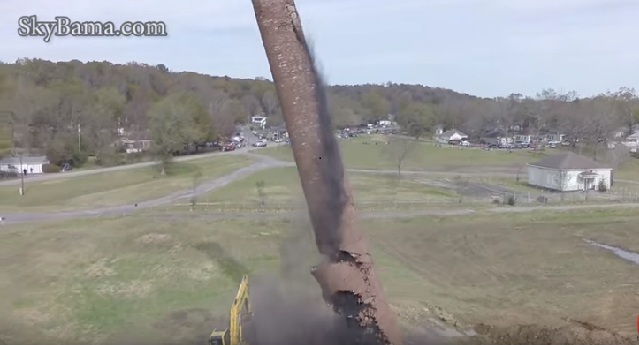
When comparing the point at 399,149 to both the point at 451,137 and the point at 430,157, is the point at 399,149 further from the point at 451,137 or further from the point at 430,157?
the point at 451,137

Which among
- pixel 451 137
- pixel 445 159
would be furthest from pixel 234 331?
pixel 451 137

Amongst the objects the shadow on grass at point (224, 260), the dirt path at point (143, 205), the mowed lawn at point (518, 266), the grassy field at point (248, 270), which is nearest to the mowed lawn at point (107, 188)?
the dirt path at point (143, 205)

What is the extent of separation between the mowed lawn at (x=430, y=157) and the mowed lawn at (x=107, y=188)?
365 inches

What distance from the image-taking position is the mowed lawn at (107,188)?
46.8 meters

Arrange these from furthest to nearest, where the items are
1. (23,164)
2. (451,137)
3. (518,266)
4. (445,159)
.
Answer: (451,137) < (445,159) < (23,164) < (518,266)

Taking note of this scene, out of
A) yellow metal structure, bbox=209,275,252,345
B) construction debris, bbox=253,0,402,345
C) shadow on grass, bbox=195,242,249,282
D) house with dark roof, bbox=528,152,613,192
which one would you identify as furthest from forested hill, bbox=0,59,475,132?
construction debris, bbox=253,0,402,345

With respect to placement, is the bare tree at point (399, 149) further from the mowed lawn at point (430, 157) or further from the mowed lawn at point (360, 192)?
the mowed lawn at point (360, 192)

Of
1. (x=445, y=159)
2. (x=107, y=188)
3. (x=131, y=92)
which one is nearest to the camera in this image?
(x=107, y=188)

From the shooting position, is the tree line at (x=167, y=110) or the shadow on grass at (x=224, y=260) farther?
the tree line at (x=167, y=110)

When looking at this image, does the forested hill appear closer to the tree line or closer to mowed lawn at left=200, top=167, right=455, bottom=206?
the tree line

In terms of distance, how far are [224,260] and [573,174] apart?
117 feet

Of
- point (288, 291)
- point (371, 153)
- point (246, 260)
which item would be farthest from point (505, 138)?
point (288, 291)

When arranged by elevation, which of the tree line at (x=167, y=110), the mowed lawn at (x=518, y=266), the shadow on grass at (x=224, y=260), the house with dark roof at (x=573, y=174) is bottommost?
the mowed lawn at (x=518, y=266)

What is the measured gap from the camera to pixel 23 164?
6156cm
